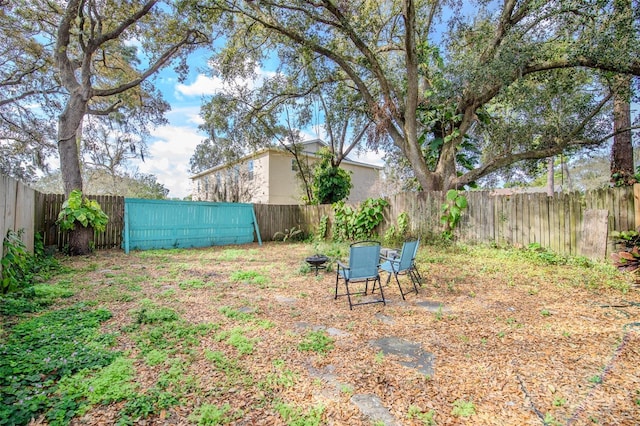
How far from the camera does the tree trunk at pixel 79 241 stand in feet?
23.8

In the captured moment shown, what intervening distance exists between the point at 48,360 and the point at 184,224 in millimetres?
7912

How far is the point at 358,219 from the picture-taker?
31.9ft

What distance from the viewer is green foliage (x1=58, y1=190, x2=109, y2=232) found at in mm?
7094

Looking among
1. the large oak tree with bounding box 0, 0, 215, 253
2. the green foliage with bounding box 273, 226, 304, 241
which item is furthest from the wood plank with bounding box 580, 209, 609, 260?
the large oak tree with bounding box 0, 0, 215, 253

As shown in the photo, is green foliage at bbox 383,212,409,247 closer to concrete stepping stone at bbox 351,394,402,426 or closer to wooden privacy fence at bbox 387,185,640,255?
wooden privacy fence at bbox 387,185,640,255

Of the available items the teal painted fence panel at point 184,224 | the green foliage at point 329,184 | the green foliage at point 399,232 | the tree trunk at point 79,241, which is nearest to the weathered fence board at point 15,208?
the tree trunk at point 79,241

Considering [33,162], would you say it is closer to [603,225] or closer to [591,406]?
[591,406]

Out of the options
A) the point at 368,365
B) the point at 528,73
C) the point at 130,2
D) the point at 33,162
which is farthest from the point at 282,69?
the point at 33,162

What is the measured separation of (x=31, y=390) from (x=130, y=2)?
9.98m

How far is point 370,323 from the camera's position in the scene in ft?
10.7

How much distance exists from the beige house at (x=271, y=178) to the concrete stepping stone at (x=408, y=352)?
12.0 metres

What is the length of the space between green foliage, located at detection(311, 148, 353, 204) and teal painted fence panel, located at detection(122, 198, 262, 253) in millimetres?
2953

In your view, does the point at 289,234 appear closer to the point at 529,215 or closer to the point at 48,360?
the point at 529,215

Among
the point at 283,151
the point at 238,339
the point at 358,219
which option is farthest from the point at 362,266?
the point at 283,151
